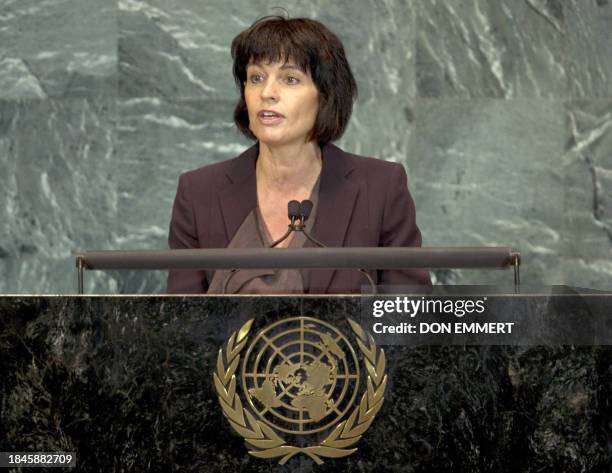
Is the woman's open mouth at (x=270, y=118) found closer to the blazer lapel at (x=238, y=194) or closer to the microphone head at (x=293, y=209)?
the blazer lapel at (x=238, y=194)

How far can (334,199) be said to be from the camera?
92.4 inches

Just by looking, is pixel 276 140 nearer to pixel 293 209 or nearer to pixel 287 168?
pixel 287 168

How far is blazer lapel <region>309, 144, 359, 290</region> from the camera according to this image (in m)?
2.28

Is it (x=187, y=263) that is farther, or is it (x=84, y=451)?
(x=187, y=263)

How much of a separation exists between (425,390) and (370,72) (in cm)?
265

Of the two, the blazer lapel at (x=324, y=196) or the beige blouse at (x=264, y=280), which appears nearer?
the beige blouse at (x=264, y=280)

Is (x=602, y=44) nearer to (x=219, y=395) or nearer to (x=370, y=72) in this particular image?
(x=370, y=72)

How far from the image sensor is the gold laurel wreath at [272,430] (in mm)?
1566

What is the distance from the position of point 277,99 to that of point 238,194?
231 mm

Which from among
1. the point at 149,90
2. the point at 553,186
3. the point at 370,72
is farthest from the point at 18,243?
the point at 553,186

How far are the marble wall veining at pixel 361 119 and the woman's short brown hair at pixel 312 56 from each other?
5.48 feet

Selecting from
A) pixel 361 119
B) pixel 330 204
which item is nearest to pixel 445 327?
pixel 330 204

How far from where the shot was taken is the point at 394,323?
1.58m

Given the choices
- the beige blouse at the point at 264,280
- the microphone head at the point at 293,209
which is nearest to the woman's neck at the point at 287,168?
the beige blouse at the point at 264,280
